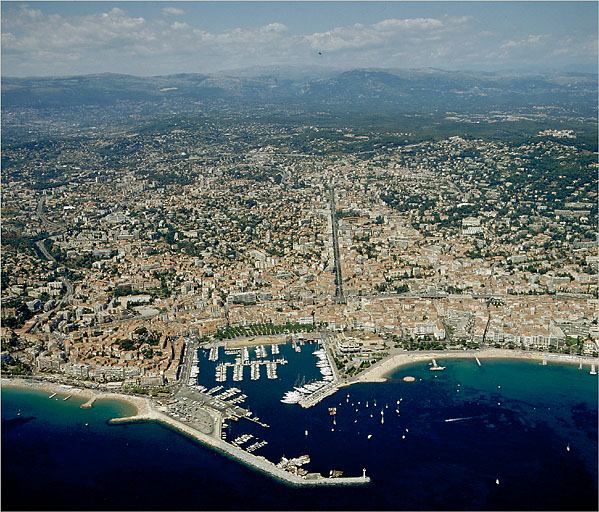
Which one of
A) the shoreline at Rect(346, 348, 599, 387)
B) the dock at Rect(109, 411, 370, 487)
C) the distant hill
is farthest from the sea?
the distant hill

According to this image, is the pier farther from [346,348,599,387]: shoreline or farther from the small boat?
the small boat

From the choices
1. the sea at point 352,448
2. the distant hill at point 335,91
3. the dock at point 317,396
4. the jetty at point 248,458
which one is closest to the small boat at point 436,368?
the sea at point 352,448

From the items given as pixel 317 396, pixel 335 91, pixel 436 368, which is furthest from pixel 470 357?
pixel 335 91

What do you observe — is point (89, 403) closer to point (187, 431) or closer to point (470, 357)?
point (187, 431)

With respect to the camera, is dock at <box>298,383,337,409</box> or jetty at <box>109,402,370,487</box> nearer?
jetty at <box>109,402,370,487</box>

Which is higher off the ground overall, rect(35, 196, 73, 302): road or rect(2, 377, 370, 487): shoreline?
rect(35, 196, 73, 302): road

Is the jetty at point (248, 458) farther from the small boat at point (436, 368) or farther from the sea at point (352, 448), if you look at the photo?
the small boat at point (436, 368)
